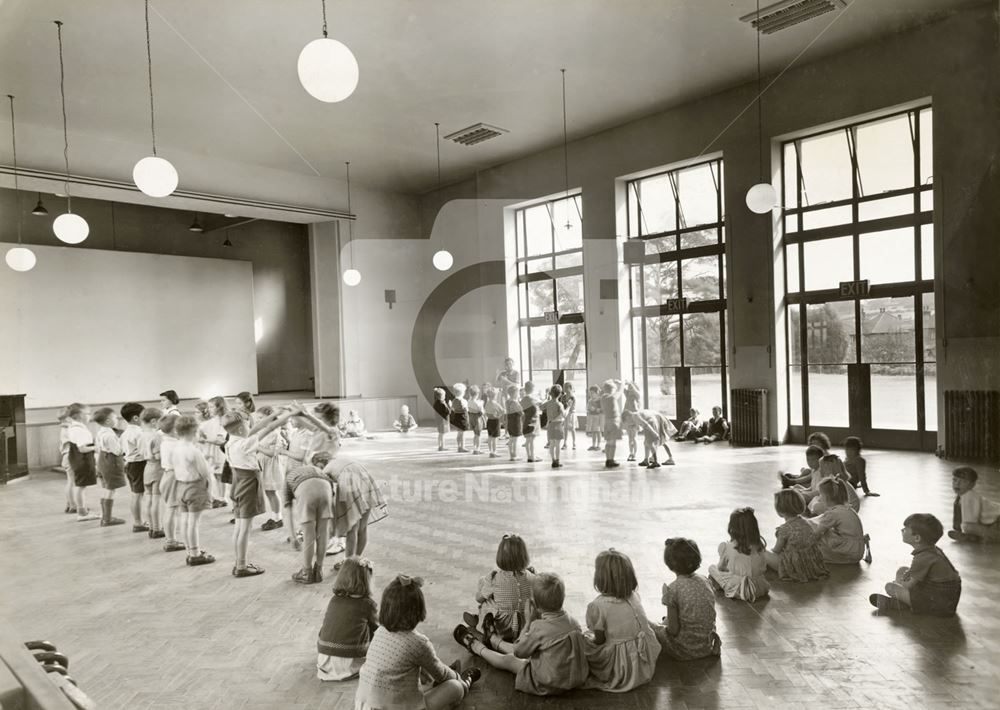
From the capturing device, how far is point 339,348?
14133mm

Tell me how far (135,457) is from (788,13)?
8.71m

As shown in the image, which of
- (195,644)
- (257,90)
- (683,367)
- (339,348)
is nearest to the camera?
(195,644)

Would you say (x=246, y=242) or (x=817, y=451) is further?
(x=246, y=242)

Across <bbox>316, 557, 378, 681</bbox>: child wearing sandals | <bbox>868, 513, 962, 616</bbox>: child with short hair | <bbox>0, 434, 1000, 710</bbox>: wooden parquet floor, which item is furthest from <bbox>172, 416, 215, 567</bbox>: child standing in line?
<bbox>868, 513, 962, 616</bbox>: child with short hair

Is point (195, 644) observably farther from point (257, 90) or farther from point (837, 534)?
point (257, 90)

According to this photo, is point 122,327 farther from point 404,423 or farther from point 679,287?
point 679,287

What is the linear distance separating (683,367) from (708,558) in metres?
6.78

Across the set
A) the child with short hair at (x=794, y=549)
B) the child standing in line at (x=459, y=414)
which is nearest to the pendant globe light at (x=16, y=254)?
the child standing in line at (x=459, y=414)

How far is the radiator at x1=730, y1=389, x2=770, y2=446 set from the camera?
9.54 metres

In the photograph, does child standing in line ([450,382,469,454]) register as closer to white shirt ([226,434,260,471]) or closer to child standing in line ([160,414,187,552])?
child standing in line ([160,414,187,552])

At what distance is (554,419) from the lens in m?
8.48

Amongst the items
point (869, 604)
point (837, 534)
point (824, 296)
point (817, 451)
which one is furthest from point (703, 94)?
point (869, 604)

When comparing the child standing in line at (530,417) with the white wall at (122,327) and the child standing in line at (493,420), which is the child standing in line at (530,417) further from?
the white wall at (122,327)

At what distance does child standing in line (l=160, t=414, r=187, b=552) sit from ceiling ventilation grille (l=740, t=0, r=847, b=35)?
7.75 meters
